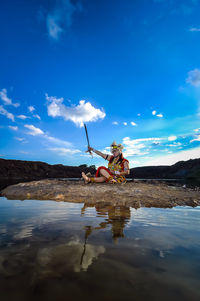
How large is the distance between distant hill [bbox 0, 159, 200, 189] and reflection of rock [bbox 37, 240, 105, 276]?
30624 mm

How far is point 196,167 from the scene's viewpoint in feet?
213

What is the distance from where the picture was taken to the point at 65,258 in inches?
62.1

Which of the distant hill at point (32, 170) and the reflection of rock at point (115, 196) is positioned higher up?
the distant hill at point (32, 170)

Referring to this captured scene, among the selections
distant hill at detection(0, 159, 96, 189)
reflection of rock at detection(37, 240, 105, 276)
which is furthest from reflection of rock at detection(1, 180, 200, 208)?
distant hill at detection(0, 159, 96, 189)

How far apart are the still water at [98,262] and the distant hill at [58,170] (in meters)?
30.2

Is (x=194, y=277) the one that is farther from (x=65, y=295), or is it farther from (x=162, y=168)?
(x=162, y=168)

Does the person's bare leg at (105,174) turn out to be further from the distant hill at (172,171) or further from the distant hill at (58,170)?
the distant hill at (172,171)

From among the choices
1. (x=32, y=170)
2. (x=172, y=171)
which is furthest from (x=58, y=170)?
(x=172, y=171)

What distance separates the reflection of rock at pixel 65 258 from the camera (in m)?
1.40

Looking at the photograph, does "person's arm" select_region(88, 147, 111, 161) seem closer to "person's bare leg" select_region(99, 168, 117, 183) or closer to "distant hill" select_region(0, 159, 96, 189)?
"person's bare leg" select_region(99, 168, 117, 183)

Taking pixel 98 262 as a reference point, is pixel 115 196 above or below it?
above

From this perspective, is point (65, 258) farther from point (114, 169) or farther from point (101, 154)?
point (101, 154)

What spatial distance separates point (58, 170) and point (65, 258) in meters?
56.1

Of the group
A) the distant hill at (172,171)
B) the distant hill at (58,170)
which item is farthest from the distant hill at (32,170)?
the distant hill at (172,171)
